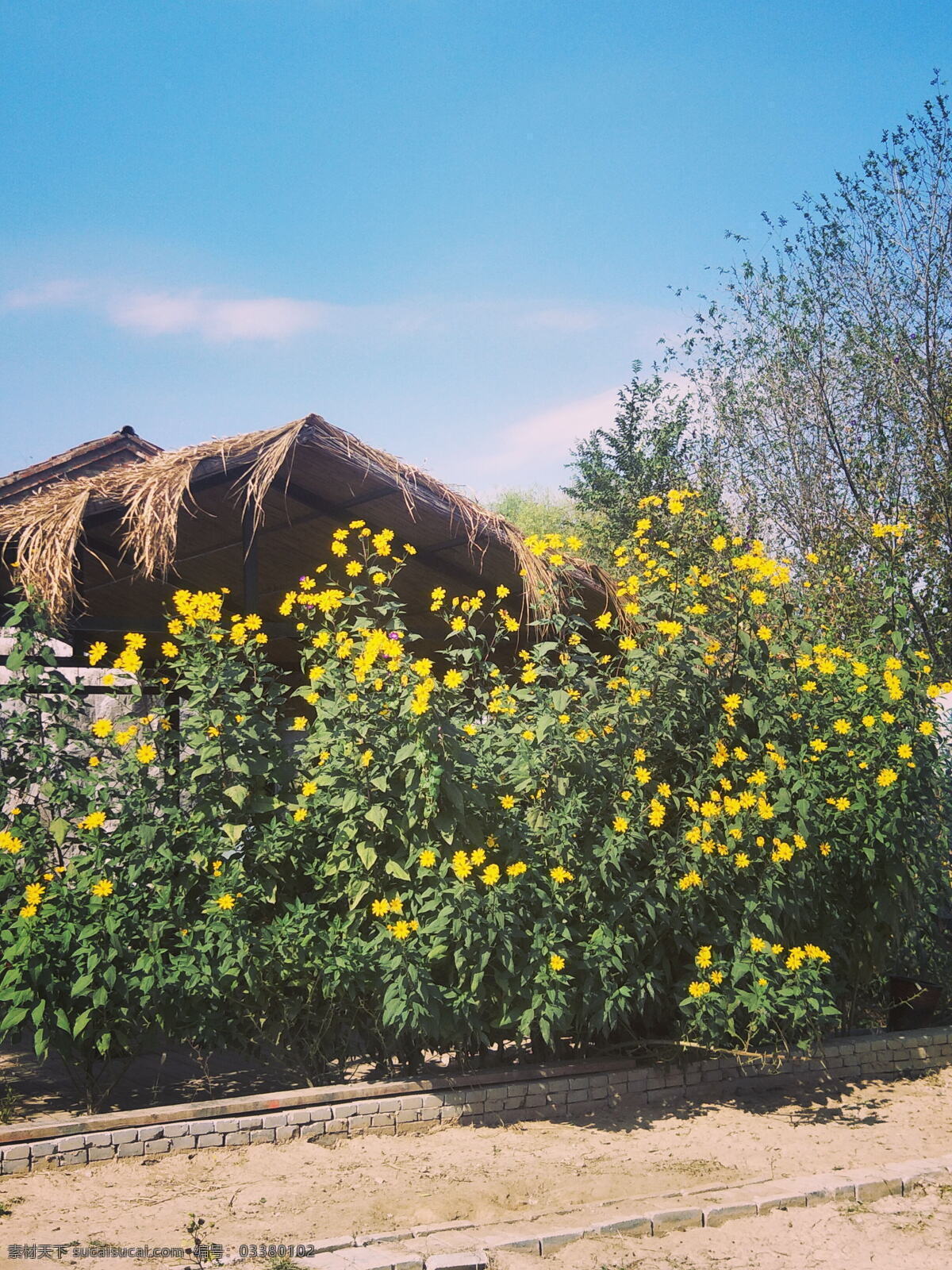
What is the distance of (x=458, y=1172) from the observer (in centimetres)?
390

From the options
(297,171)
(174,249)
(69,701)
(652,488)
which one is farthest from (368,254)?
(652,488)

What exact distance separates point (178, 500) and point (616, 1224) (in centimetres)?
360

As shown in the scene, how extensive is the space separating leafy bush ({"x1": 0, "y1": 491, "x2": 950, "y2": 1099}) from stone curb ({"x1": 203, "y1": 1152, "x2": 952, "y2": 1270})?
2.62 ft

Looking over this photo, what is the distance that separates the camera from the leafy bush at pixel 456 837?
4137 millimetres

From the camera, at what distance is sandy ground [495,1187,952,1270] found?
3164 mm

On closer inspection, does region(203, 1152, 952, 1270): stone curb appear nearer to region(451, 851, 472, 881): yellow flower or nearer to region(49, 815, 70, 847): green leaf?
region(451, 851, 472, 881): yellow flower

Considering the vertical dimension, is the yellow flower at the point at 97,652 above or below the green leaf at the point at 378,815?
above

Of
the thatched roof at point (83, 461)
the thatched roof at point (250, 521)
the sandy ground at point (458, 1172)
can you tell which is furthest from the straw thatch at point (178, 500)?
the thatched roof at point (83, 461)

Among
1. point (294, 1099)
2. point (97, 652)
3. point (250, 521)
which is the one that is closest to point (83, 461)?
point (250, 521)

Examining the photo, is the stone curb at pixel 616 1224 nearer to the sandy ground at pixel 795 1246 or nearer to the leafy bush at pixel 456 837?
the sandy ground at pixel 795 1246

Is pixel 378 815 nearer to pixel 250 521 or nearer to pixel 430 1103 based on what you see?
pixel 430 1103

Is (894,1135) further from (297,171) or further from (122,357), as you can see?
(122,357)

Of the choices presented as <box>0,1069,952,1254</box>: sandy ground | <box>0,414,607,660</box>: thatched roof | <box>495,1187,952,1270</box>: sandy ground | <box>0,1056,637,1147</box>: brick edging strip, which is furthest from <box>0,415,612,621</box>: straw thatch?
<box>495,1187,952,1270</box>: sandy ground

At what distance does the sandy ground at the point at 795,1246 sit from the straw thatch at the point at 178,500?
2671 mm
